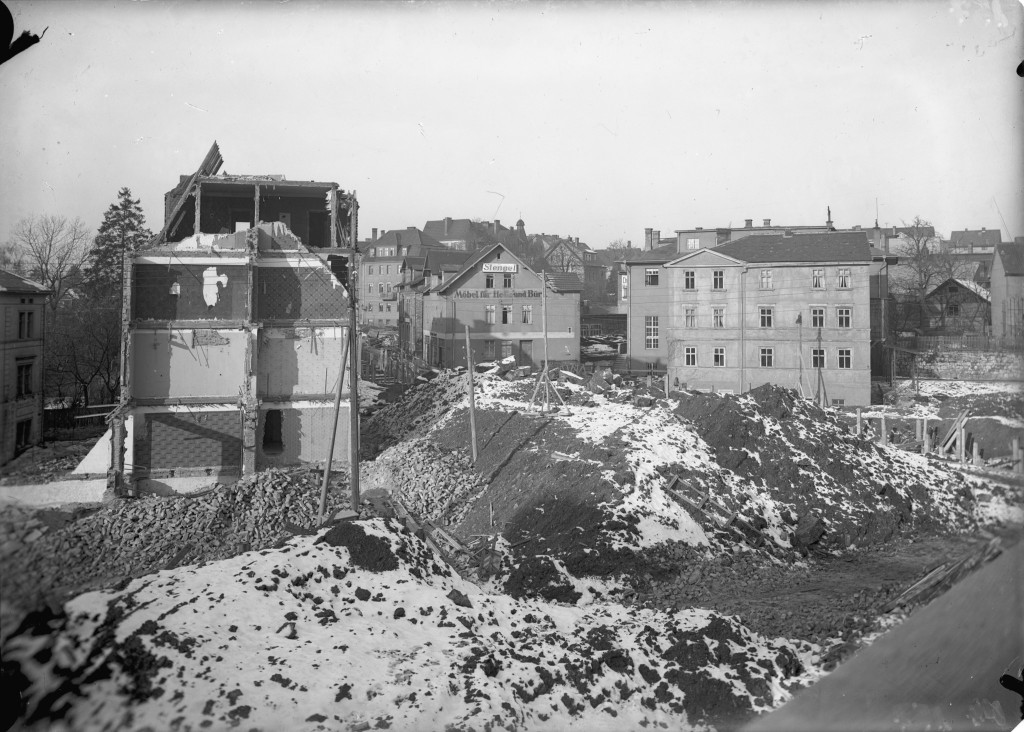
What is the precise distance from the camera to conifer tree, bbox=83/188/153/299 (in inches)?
412

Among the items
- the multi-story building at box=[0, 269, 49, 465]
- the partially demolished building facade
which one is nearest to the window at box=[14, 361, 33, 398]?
the multi-story building at box=[0, 269, 49, 465]

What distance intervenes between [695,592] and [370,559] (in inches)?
135

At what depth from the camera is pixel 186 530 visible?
8.37 m

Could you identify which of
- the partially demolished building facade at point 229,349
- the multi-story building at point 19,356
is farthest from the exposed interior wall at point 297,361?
the multi-story building at point 19,356

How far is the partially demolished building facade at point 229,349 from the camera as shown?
1033cm

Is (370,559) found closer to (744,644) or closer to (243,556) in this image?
(243,556)

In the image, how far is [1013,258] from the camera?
4.78 m

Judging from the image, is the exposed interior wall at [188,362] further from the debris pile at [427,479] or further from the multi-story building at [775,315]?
the multi-story building at [775,315]

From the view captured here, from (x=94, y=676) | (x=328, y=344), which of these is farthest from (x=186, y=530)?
(x=94, y=676)

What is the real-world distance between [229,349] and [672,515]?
680 cm

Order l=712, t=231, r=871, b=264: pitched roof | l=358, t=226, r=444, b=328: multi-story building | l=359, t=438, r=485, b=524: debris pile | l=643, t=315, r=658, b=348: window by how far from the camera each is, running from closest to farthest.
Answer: l=359, t=438, r=485, b=524: debris pile, l=712, t=231, r=871, b=264: pitched roof, l=643, t=315, r=658, b=348: window, l=358, t=226, r=444, b=328: multi-story building

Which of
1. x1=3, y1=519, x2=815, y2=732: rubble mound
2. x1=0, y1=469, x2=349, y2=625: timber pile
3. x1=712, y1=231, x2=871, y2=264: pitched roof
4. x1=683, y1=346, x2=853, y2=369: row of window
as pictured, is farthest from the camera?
x1=683, y1=346, x2=853, y2=369: row of window

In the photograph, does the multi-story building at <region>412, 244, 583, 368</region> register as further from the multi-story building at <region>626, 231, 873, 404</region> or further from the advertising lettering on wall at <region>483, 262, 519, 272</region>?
the multi-story building at <region>626, 231, 873, 404</region>

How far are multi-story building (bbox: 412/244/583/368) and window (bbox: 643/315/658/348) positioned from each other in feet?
7.16
